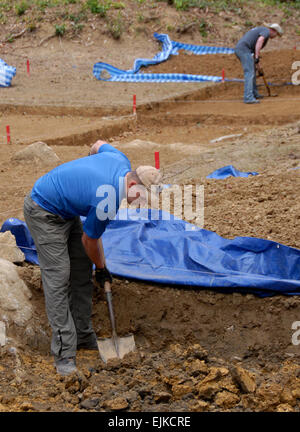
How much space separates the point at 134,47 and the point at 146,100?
17.9ft

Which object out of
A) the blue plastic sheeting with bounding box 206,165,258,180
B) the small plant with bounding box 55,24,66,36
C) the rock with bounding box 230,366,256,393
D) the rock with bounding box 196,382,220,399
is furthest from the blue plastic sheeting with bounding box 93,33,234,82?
the rock with bounding box 196,382,220,399

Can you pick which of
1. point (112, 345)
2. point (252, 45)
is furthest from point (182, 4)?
point (112, 345)

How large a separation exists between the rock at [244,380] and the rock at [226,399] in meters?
0.09

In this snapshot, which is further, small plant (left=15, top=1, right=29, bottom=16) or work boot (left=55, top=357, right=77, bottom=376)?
small plant (left=15, top=1, right=29, bottom=16)

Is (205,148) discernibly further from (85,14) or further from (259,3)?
(259,3)

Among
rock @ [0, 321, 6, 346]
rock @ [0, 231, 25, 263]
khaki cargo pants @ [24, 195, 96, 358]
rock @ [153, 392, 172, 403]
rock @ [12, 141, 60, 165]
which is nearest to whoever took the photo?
rock @ [153, 392, 172, 403]

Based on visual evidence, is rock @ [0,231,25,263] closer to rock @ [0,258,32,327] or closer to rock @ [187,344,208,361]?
rock @ [0,258,32,327]

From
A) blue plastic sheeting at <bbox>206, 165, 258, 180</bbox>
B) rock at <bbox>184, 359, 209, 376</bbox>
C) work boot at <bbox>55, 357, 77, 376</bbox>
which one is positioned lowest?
rock at <bbox>184, 359, 209, 376</bbox>

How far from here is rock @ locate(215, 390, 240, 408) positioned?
3275 millimetres

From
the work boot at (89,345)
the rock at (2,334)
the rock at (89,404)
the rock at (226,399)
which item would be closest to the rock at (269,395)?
the rock at (226,399)

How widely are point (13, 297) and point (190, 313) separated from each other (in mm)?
1432

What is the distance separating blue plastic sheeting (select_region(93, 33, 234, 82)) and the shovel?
36.5ft

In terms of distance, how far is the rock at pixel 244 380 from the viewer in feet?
11.1

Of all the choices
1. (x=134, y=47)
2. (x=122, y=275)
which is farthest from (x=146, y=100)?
(x=122, y=275)
